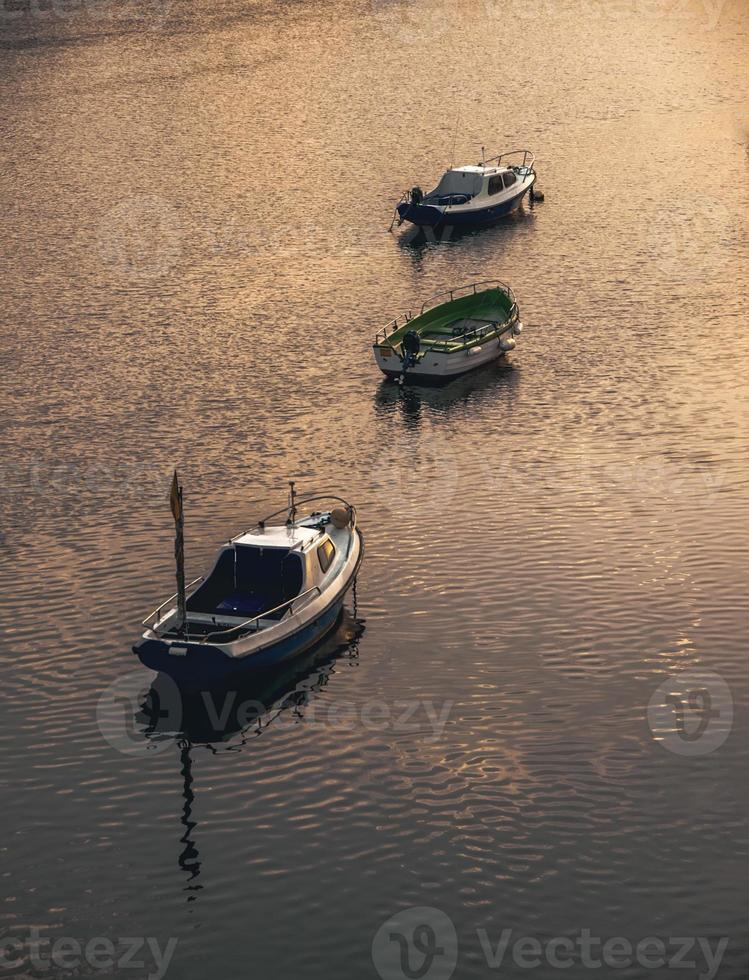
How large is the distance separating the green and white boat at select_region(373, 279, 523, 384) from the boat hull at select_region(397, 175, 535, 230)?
19.5 m

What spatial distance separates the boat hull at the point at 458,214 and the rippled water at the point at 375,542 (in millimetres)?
1591

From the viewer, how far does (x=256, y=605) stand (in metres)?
51.8

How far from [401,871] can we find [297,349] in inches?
1877

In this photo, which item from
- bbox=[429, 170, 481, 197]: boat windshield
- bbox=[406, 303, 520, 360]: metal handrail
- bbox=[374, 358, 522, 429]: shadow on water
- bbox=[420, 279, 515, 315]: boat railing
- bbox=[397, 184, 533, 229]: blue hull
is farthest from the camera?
bbox=[429, 170, 481, 197]: boat windshield

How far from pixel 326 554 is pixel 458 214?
6081 cm

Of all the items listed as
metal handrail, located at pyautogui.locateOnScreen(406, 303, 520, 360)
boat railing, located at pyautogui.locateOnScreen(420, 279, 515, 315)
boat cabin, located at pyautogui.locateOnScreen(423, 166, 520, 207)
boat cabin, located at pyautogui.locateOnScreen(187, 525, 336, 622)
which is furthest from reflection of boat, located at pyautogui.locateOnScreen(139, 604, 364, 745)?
boat cabin, located at pyautogui.locateOnScreen(423, 166, 520, 207)

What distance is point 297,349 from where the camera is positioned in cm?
8512

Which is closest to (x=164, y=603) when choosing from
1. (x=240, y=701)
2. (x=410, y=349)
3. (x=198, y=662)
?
(x=198, y=662)

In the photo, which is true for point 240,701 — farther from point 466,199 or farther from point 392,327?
point 466,199

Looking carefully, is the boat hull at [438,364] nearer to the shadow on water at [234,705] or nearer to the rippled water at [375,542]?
the rippled water at [375,542]

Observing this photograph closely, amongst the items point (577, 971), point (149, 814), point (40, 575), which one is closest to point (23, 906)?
point (149, 814)

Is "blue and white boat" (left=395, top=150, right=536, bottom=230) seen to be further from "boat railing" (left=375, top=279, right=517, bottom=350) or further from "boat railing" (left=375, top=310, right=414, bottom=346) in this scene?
"boat railing" (left=375, top=310, right=414, bottom=346)

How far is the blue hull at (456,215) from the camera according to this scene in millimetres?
108625

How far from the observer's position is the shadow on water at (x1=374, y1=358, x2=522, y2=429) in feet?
252
